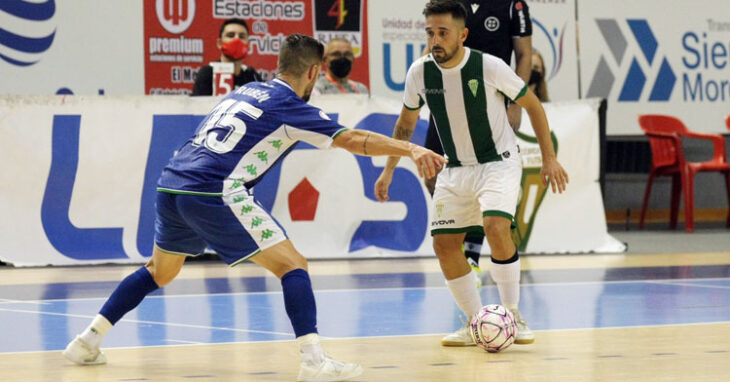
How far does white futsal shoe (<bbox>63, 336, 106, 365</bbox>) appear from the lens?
550cm

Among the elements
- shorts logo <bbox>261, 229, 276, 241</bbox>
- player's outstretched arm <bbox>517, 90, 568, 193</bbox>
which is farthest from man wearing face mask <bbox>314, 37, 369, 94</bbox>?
shorts logo <bbox>261, 229, 276, 241</bbox>

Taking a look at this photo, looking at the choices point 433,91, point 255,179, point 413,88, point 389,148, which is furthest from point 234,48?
point 389,148

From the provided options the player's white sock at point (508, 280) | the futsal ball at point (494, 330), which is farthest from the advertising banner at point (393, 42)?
the futsal ball at point (494, 330)

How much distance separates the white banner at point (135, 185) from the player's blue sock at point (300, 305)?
601 cm

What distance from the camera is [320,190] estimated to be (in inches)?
449

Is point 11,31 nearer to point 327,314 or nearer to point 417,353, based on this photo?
point 327,314

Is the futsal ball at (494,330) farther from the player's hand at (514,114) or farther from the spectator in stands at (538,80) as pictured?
the spectator in stands at (538,80)

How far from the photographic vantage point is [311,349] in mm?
5094

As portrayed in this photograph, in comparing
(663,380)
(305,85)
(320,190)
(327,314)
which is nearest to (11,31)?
(320,190)

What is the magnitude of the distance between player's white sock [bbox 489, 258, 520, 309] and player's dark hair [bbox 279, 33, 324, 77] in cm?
163

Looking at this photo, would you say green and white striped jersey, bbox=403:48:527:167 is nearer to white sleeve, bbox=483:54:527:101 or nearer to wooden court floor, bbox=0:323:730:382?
white sleeve, bbox=483:54:527:101

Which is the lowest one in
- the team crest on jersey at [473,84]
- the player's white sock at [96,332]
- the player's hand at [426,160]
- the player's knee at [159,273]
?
the player's white sock at [96,332]

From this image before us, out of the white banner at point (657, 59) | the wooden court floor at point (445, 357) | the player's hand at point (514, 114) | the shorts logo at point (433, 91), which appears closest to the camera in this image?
the wooden court floor at point (445, 357)

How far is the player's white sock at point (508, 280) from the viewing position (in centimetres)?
635
